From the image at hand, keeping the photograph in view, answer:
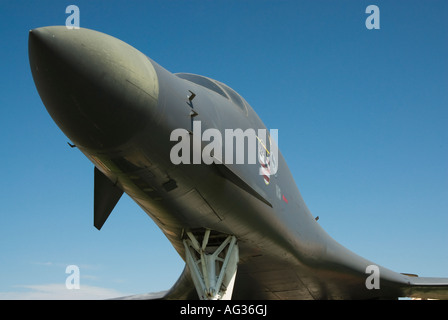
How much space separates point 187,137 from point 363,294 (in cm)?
867

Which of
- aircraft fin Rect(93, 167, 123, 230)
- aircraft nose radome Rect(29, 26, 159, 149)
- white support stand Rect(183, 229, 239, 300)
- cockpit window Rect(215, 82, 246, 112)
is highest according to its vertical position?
cockpit window Rect(215, 82, 246, 112)

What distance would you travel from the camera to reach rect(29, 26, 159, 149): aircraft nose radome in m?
4.63

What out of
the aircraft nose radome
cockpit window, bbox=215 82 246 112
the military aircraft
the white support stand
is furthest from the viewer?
cockpit window, bbox=215 82 246 112

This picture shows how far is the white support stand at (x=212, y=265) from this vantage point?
6527 millimetres

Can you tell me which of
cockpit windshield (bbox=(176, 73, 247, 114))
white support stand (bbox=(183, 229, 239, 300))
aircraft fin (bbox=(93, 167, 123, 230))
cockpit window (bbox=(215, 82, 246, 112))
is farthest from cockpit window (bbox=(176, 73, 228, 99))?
white support stand (bbox=(183, 229, 239, 300))

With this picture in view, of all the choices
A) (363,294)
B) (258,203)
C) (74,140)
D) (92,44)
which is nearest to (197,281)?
(258,203)

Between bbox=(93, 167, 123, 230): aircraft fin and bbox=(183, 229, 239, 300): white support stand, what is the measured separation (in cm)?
148

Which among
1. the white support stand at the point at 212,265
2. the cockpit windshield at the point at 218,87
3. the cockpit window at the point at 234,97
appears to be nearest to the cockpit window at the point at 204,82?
the cockpit windshield at the point at 218,87

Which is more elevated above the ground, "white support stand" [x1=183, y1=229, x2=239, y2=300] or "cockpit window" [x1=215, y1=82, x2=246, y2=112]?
"cockpit window" [x1=215, y1=82, x2=246, y2=112]

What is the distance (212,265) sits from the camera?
22.0 feet

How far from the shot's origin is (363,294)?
1195cm

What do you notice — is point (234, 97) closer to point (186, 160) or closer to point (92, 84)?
point (186, 160)

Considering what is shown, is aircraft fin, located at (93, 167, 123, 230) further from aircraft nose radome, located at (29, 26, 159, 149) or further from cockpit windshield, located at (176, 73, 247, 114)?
cockpit windshield, located at (176, 73, 247, 114)

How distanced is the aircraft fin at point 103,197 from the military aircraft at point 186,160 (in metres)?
0.02
